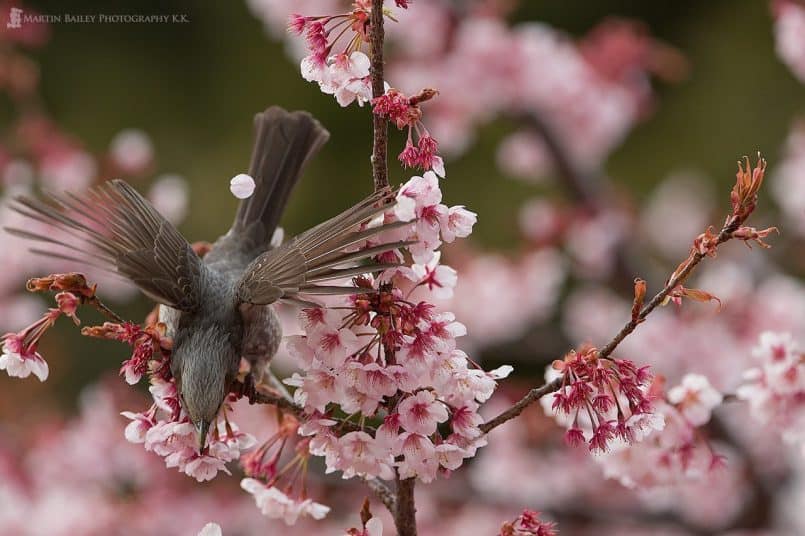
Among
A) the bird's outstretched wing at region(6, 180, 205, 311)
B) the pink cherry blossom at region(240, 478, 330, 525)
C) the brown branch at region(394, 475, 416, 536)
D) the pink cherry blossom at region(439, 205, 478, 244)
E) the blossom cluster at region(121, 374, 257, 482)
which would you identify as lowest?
the brown branch at region(394, 475, 416, 536)

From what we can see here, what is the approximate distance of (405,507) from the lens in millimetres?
933

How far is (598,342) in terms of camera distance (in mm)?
3041

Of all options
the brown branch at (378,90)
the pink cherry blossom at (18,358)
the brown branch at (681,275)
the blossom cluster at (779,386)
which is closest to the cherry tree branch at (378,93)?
the brown branch at (378,90)


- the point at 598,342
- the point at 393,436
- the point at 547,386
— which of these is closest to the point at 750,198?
the point at 547,386

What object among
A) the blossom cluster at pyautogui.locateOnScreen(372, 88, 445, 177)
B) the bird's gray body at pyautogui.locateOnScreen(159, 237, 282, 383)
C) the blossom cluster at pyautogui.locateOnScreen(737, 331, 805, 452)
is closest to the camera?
the blossom cluster at pyautogui.locateOnScreen(372, 88, 445, 177)

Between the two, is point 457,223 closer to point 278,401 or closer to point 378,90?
point 378,90

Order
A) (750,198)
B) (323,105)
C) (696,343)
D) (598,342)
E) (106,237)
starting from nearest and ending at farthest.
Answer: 1. (750,198)
2. (106,237)
3. (696,343)
4. (598,342)
5. (323,105)

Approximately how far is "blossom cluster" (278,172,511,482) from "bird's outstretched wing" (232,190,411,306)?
0.03 m

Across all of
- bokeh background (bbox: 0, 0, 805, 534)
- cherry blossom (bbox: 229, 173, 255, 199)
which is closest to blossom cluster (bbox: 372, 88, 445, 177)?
cherry blossom (bbox: 229, 173, 255, 199)

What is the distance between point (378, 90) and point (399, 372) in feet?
0.89

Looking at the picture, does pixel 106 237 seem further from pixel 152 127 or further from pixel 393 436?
pixel 152 127

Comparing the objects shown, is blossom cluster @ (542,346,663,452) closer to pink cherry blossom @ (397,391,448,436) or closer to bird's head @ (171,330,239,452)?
pink cherry blossom @ (397,391,448,436)

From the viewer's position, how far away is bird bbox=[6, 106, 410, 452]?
86cm

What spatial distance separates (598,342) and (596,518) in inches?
35.4
